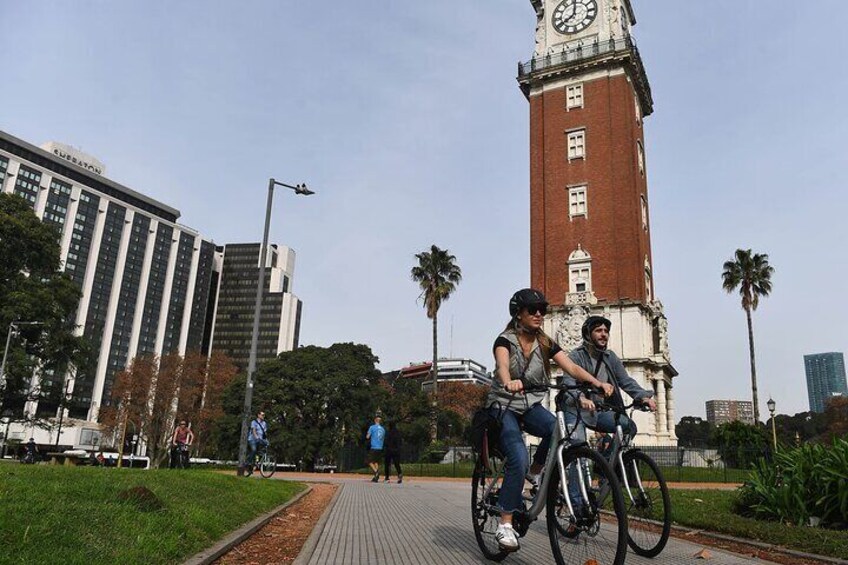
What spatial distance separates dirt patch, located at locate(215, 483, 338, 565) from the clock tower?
30.5 m

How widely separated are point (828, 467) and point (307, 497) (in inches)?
358

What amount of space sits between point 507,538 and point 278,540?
3030mm

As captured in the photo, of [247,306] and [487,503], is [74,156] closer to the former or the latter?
[247,306]

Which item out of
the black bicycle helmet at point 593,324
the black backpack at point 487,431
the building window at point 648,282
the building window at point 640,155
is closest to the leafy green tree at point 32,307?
the black bicycle helmet at point 593,324

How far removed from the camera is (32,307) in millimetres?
31203

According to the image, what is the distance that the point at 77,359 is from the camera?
33.8 meters

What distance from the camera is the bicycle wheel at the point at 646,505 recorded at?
202 inches

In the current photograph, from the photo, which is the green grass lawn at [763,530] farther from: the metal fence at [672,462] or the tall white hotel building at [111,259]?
the tall white hotel building at [111,259]

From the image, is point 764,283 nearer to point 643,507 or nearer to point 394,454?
point 394,454

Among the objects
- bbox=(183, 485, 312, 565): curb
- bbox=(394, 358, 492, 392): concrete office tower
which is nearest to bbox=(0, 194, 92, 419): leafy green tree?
bbox=(183, 485, 312, 565): curb

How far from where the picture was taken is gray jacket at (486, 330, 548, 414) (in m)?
4.93

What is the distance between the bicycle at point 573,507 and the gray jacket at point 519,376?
0.82ft

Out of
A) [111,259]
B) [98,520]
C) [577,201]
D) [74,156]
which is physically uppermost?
[74,156]

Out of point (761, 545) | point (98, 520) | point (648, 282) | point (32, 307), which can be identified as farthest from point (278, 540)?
point (648, 282)
